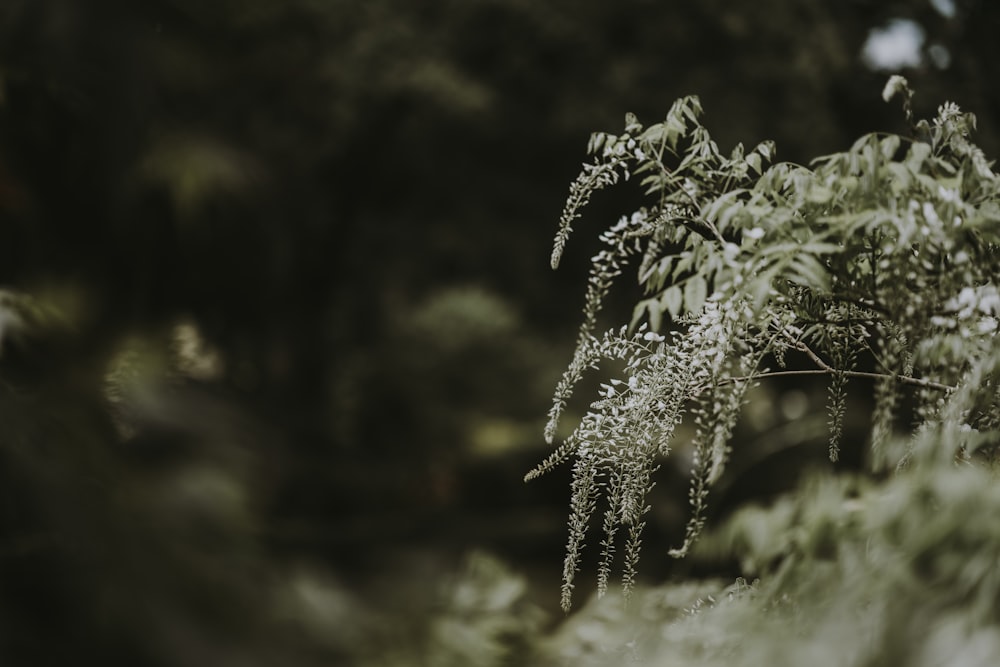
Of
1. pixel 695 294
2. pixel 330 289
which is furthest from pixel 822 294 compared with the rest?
pixel 330 289

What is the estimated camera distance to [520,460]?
7535 mm

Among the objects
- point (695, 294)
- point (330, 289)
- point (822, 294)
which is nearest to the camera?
point (695, 294)

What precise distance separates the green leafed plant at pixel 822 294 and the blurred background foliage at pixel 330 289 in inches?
7.5

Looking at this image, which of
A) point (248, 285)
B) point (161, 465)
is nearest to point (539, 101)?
point (248, 285)

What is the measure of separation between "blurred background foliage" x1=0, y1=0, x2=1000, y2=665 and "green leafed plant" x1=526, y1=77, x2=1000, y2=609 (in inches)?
7.5

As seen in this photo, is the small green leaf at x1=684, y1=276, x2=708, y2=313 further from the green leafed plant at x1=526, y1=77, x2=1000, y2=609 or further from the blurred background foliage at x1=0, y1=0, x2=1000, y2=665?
the blurred background foliage at x1=0, y1=0, x2=1000, y2=665

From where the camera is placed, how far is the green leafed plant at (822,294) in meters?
1.19

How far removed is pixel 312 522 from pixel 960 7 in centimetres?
654

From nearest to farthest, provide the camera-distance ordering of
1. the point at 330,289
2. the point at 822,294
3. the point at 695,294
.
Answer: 1. the point at 695,294
2. the point at 822,294
3. the point at 330,289

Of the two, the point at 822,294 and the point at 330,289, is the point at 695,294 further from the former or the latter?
the point at 330,289

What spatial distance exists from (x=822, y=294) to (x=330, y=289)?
7.51 m

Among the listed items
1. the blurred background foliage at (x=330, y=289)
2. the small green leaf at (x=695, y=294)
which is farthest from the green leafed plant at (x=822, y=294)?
the blurred background foliage at (x=330, y=289)

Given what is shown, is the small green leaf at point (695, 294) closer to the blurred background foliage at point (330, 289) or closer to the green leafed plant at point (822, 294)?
the green leafed plant at point (822, 294)

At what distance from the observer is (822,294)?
4.59 feet
